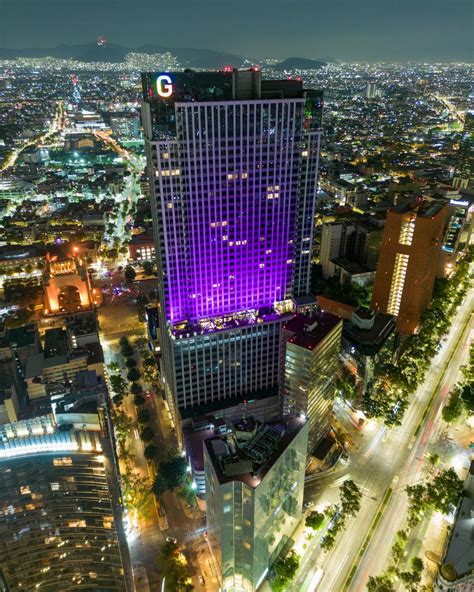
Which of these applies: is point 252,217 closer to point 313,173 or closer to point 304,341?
point 313,173

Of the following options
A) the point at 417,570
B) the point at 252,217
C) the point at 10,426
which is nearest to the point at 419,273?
the point at 252,217

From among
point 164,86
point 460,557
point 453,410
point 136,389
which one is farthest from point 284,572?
point 164,86

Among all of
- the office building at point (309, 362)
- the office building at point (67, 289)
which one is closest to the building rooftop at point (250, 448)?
the office building at point (309, 362)

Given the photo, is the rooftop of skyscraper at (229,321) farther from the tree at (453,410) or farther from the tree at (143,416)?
the tree at (453,410)

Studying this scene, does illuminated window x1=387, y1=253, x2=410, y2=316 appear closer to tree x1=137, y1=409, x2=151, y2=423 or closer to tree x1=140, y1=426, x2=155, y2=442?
tree x1=137, y1=409, x2=151, y2=423

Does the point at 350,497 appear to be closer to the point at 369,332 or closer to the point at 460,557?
the point at 460,557

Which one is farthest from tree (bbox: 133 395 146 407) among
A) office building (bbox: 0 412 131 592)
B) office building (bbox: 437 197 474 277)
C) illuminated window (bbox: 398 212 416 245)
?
office building (bbox: 437 197 474 277)

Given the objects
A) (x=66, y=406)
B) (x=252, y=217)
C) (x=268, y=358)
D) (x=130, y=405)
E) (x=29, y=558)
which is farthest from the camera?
(x=130, y=405)
